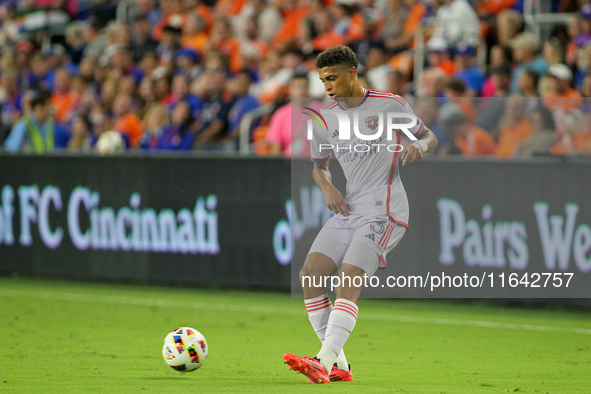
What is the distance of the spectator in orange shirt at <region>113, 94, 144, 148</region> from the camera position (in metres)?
15.6

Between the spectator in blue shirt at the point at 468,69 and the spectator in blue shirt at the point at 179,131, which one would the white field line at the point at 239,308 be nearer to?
the spectator in blue shirt at the point at 179,131

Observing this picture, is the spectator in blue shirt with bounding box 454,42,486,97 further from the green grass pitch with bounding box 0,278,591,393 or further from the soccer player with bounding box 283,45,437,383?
the soccer player with bounding box 283,45,437,383

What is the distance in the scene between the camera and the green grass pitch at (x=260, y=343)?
6.68 metres

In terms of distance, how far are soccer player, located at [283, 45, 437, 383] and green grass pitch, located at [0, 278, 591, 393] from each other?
1.44 feet

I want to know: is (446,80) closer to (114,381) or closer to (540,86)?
(540,86)

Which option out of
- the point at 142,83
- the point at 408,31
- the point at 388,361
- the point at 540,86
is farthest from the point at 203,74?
the point at 388,361

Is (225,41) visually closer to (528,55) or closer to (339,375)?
(528,55)

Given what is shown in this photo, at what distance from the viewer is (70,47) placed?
806 inches

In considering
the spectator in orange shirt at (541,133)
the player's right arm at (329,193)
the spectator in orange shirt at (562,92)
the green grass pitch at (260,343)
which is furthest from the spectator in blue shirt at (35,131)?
the player's right arm at (329,193)

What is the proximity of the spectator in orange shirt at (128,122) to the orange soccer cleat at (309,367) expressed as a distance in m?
9.46

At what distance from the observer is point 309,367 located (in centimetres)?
629

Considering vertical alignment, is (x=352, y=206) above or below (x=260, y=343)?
above

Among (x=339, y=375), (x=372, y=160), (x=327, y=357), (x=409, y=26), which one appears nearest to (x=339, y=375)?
(x=339, y=375)

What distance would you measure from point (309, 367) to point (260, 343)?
2568 millimetres
